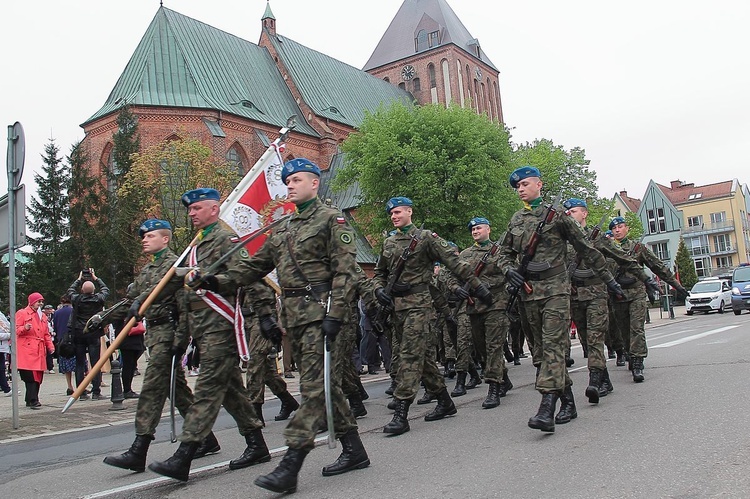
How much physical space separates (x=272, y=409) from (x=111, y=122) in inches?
1320

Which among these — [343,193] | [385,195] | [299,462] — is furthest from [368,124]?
[299,462]

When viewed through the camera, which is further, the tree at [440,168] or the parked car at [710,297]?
the tree at [440,168]

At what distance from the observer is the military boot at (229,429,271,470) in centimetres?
541

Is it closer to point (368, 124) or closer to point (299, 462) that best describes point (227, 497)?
point (299, 462)

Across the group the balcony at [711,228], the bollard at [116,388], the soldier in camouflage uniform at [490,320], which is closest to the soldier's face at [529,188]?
the soldier in camouflage uniform at [490,320]

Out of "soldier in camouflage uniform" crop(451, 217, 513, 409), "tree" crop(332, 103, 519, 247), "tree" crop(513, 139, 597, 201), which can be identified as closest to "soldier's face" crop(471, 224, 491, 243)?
"soldier in camouflage uniform" crop(451, 217, 513, 409)

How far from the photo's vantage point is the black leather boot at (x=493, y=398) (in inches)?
300

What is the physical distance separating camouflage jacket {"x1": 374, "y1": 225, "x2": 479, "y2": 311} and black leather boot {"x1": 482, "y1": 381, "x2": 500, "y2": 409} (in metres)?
1.55

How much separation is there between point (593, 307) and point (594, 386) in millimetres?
1018

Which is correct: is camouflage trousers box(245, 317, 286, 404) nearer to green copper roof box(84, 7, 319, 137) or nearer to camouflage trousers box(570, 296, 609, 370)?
camouflage trousers box(570, 296, 609, 370)

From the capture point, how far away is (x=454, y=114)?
35.6 metres

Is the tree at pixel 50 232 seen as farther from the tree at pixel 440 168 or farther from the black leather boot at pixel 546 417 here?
the black leather boot at pixel 546 417

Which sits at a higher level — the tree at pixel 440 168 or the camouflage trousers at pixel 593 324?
the tree at pixel 440 168

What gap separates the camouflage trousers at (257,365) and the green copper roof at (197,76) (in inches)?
1348
